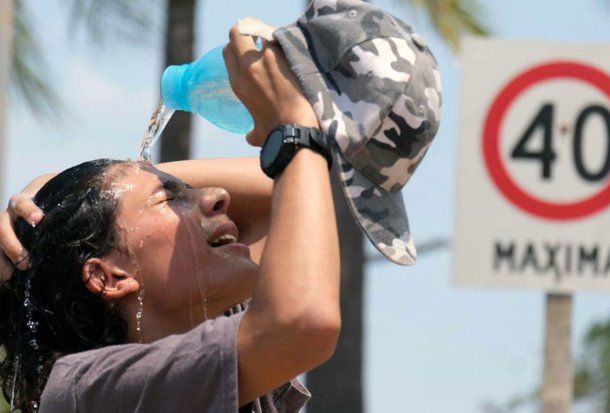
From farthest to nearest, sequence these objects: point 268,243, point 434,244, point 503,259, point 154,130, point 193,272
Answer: point 434,244 < point 503,259 < point 154,130 < point 193,272 < point 268,243

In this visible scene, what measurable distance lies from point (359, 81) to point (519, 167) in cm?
411

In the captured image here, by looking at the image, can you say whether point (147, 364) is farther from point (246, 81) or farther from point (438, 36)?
point (438, 36)

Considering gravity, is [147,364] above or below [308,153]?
below

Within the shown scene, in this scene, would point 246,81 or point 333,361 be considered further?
point 333,361

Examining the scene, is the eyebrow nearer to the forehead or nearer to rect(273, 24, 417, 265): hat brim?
the forehead

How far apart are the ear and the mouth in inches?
7.3

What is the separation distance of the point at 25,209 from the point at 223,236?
1.42ft

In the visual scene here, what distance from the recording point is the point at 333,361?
13305mm

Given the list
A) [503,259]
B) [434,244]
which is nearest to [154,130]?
[503,259]

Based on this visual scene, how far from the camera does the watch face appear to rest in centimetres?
343

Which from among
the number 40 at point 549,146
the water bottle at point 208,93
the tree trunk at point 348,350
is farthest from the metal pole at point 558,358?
the tree trunk at point 348,350

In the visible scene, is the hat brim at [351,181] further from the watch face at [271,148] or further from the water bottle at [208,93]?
the water bottle at [208,93]

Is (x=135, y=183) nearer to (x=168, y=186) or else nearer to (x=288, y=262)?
(x=168, y=186)

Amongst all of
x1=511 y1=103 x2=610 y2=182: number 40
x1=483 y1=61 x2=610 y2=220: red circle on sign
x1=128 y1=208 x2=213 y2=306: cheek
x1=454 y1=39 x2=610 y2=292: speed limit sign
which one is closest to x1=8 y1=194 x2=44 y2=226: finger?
x1=128 y1=208 x2=213 y2=306: cheek
